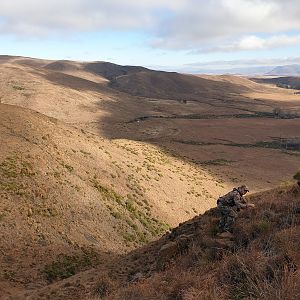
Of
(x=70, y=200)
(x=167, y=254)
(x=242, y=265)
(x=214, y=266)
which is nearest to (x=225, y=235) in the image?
(x=167, y=254)

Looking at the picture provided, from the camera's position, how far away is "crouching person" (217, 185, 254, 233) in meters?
16.5

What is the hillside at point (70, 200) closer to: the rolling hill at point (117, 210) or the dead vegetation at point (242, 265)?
the rolling hill at point (117, 210)

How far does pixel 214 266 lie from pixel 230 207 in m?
5.51

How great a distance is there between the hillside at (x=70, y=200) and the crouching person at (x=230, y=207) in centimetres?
844

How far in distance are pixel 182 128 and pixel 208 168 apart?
37991 millimetres

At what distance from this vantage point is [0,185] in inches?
1020

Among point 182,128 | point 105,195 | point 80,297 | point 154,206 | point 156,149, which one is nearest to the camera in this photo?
point 80,297

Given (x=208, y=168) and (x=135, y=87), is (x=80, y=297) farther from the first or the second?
(x=135, y=87)

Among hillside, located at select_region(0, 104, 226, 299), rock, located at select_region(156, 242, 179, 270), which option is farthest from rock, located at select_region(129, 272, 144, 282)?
hillside, located at select_region(0, 104, 226, 299)

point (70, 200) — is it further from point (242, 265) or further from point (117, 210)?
point (242, 265)

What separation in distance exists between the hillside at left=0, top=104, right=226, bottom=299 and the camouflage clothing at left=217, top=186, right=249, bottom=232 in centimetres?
843

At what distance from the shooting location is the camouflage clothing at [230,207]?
16.6 m

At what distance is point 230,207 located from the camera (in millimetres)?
18016

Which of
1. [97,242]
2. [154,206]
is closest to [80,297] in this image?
[97,242]
